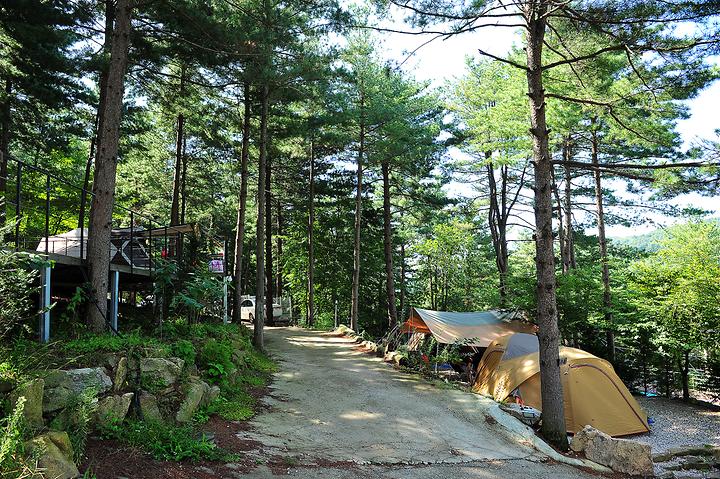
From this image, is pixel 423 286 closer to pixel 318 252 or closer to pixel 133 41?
pixel 318 252

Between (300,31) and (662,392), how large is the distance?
15508mm

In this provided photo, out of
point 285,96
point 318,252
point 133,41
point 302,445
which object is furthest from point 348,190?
point 302,445

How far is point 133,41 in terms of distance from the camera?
8648mm

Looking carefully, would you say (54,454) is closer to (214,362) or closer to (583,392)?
(214,362)

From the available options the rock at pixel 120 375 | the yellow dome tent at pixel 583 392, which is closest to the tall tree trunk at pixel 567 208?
the yellow dome tent at pixel 583 392

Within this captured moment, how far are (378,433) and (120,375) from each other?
11.7 ft

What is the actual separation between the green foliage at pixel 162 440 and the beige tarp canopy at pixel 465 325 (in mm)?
8725

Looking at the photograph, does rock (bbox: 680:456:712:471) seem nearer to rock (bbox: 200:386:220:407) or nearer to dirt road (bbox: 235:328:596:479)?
A: dirt road (bbox: 235:328:596:479)

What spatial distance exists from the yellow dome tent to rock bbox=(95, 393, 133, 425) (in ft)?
24.8

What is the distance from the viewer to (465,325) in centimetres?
1435

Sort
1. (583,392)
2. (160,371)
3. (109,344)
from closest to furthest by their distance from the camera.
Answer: (109,344), (160,371), (583,392)

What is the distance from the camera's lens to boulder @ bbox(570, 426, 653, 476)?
22.3ft

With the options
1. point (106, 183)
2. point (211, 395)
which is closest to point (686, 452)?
point (211, 395)

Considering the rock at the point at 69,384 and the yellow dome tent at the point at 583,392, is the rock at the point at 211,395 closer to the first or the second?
the rock at the point at 69,384
